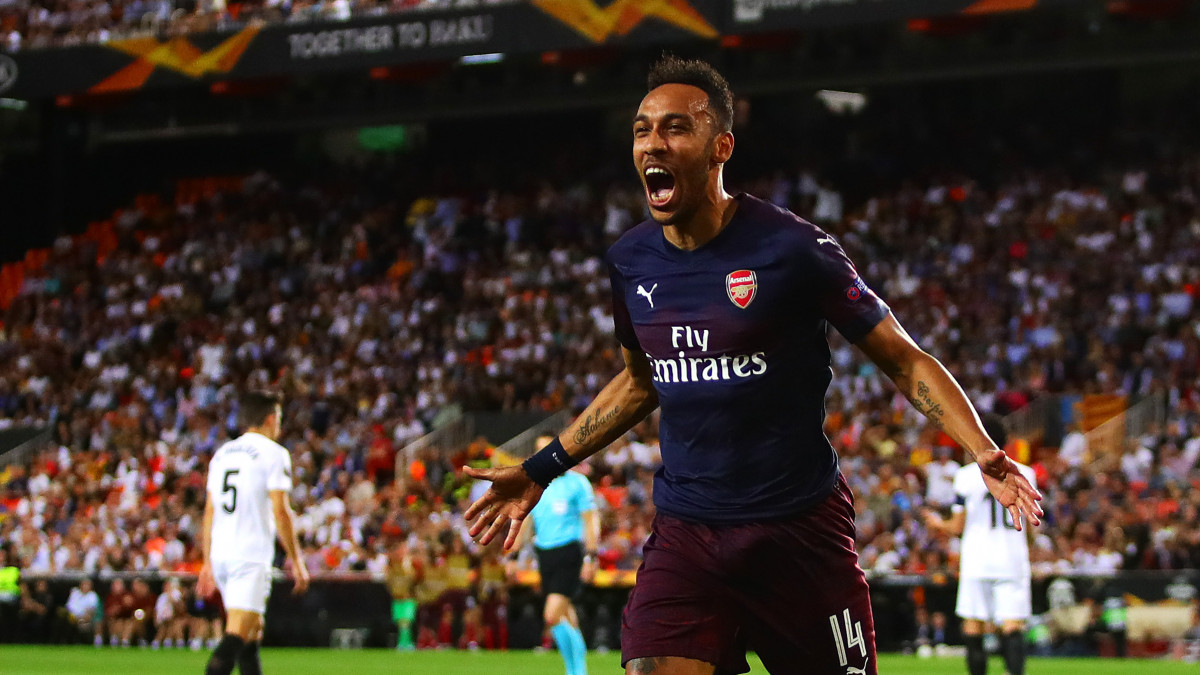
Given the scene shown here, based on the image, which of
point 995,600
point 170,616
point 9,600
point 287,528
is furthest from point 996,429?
point 9,600

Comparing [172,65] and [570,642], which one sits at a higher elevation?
[172,65]

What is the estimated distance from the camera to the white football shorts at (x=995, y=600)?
12.3m

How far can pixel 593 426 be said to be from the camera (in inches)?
219

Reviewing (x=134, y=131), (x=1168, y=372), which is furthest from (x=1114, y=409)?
(x=134, y=131)

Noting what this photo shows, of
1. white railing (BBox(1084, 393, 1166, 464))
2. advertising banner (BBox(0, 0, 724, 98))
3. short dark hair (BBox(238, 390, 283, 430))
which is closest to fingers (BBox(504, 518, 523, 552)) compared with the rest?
short dark hair (BBox(238, 390, 283, 430))

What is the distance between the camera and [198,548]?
2361cm

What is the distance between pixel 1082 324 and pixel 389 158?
16.4 meters

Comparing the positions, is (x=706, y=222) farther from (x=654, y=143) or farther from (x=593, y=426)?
(x=593, y=426)

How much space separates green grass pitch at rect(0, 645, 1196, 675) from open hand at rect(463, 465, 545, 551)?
9.62m

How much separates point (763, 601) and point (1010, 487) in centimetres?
86

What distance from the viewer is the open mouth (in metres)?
4.95

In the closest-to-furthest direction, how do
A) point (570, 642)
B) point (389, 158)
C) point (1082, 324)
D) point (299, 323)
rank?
point (570, 642), point (1082, 324), point (299, 323), point (389, 158)

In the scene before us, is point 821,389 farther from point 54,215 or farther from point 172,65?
point 54,215

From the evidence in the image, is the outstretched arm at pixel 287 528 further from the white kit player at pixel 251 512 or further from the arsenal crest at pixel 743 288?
the arsenal crest at pixel 743 288
